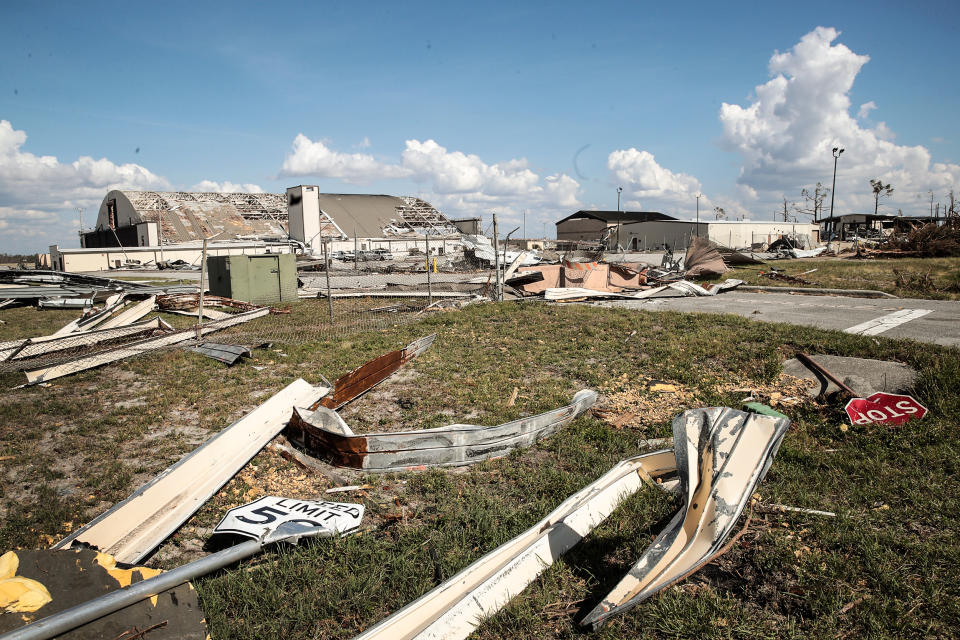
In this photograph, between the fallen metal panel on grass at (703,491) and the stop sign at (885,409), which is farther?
the stop sign at (885,409)

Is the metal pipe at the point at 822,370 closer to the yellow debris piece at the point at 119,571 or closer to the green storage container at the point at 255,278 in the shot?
the yellow debris piece at the point at 119,571

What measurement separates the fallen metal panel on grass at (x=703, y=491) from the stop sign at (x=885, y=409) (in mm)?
2400

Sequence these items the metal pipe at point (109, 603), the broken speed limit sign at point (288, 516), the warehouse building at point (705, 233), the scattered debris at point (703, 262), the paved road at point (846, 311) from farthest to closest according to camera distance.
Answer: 1. the warehouse building at point (705, 233)
2. the scattered debris at point (703, 262)
3. the paved road at point (846, 311)
4. the broken speed limit sign at point (288, 516)
5. the metal pipe at point (109, 603)

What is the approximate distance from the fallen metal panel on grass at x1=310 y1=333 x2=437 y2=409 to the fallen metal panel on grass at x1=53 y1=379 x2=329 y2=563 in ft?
2.53

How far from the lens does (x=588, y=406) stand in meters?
5.36

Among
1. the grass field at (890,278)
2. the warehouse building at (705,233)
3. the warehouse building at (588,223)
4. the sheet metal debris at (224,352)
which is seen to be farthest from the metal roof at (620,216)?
the sheet metal debris at (224,352)

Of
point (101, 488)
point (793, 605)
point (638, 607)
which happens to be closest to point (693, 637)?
point (638, 607)

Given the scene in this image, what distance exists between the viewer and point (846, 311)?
10516 millimetres

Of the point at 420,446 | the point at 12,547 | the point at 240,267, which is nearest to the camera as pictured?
the point at 12,547

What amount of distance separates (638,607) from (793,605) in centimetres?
74

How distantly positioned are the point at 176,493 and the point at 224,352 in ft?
16.0

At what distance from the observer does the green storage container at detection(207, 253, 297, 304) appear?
1528 cm

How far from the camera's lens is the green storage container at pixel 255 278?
1528 cm

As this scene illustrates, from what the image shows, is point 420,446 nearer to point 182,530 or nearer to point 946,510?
point 182,530
